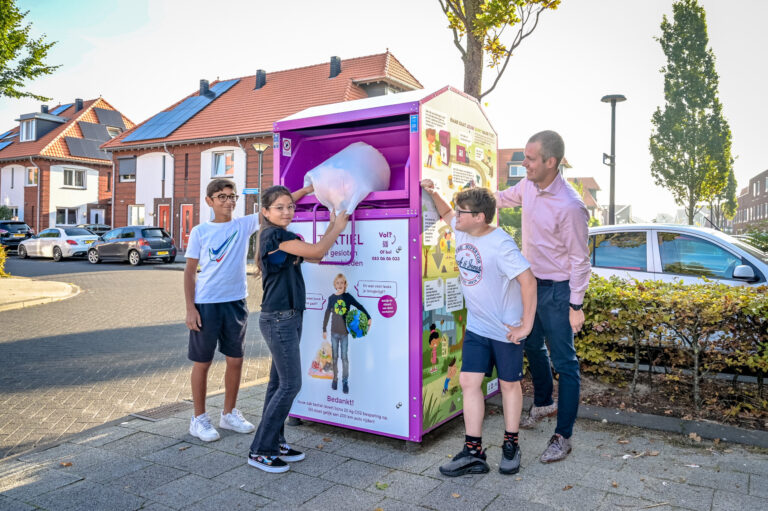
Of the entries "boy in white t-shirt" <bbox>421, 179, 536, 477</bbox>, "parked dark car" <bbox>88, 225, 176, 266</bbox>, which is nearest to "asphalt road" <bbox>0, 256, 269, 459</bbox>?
"boy in white t-shirt" <bbox>421, 179, 536, 477</bbox>

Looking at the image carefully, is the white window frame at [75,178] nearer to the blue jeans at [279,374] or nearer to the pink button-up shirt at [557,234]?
the blue jeans at [279,374]

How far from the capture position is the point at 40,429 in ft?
14.9

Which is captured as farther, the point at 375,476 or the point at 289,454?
the point at 289,454

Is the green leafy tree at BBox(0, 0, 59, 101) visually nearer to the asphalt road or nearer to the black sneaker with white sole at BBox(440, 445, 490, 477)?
the asphalt road

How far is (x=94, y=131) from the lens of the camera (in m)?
46.1

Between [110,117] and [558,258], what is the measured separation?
167 feet

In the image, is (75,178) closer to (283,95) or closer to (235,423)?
(283,95)

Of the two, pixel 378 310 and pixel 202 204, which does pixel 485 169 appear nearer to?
pixel 378 310

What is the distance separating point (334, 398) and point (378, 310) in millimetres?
769

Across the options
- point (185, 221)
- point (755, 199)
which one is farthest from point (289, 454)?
point (755, 199)

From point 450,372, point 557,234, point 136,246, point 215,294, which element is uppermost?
point 136,246

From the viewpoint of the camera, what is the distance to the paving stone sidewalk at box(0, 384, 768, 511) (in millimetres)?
3156

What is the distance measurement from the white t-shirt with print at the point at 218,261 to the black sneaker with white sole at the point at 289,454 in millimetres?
1098

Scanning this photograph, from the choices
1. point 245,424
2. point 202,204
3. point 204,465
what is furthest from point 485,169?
point 202,204
